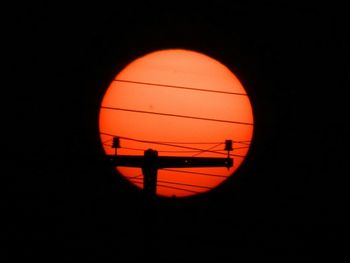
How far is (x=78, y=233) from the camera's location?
2951mm

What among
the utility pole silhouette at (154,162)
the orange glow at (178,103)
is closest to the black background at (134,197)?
the utility pole silhouette at (154,162)

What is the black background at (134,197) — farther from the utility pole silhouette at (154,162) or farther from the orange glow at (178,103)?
the orange glow at (178,103)

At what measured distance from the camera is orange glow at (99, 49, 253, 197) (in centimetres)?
161

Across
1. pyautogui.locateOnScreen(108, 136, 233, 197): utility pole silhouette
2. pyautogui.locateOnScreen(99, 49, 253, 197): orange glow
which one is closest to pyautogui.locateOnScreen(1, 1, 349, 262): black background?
pyautogui.locateOnScreen(108, 136, 233, 197): utility pole silhouette

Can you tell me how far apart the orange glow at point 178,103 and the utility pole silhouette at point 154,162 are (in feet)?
0.15

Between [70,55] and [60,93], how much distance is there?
0.33 metres

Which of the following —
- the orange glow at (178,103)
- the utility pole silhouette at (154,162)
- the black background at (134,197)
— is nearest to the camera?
the orange glow at (178,103)

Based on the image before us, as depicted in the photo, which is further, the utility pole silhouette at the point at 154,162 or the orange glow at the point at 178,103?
the utility pole silhouette at the point at 154,162

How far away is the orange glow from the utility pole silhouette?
0.05 meters

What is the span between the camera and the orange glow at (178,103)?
1.61 m

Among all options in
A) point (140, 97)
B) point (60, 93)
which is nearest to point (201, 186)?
point (140, 97)

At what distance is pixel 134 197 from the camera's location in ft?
8.80

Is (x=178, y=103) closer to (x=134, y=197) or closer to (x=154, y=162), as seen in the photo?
(x=154, y=162)

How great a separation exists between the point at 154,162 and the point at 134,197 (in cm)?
96
